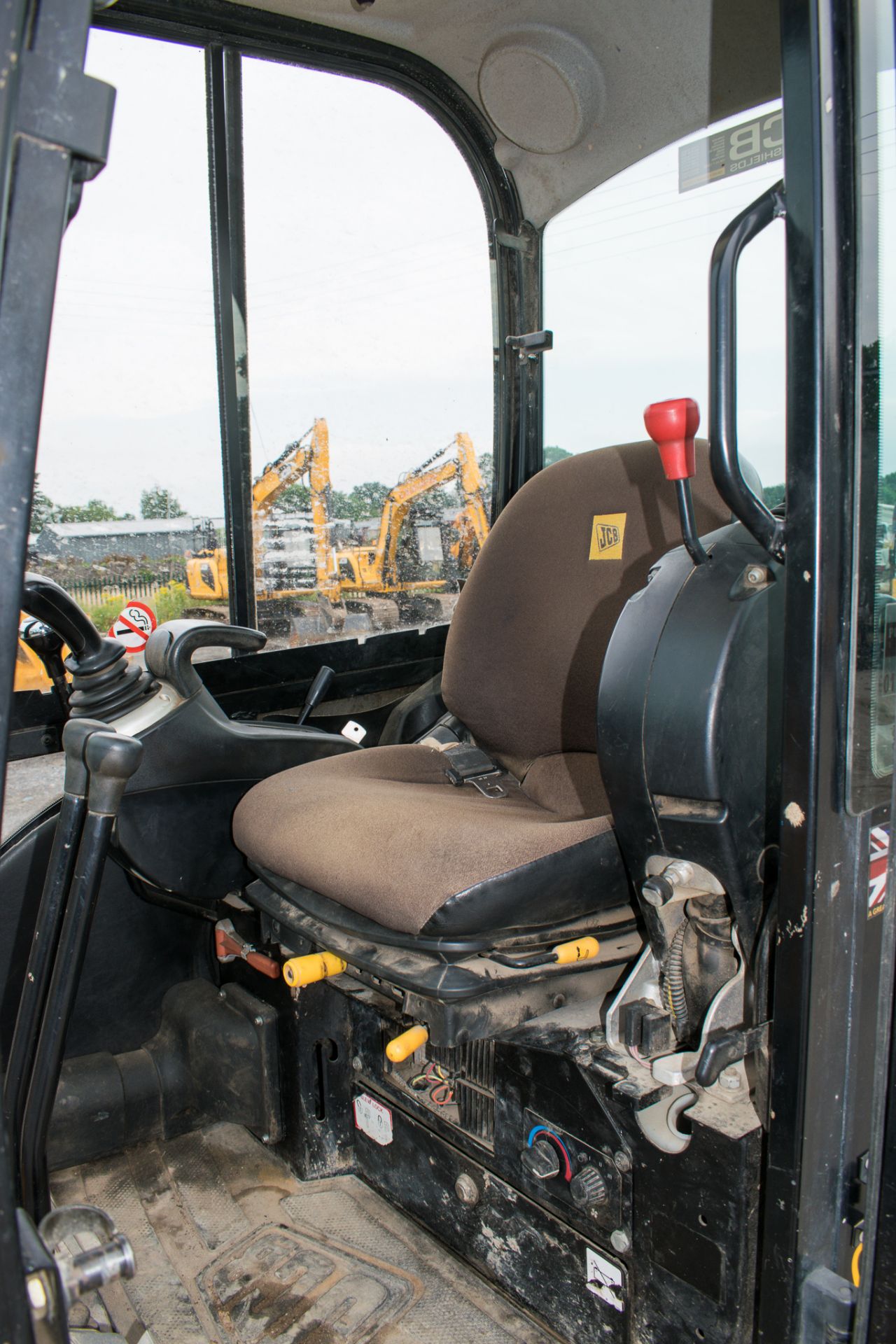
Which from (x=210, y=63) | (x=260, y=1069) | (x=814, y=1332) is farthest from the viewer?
(x=210, y=63)

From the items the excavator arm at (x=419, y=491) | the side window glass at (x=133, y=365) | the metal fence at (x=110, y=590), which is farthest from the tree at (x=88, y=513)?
the excavator arm at (x=419, y=491)

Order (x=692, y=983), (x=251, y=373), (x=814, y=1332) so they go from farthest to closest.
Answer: (x=251, y=373) → (x=692, y=983) → (x=814, y=1332)

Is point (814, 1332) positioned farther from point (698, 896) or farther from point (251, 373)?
point (251, 373)

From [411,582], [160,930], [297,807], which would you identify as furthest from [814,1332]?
[411,582]

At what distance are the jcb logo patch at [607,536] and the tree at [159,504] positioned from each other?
808 mm

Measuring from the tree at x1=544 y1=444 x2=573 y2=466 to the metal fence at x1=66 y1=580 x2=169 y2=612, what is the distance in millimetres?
912

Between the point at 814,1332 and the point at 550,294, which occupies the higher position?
the point at 550,294

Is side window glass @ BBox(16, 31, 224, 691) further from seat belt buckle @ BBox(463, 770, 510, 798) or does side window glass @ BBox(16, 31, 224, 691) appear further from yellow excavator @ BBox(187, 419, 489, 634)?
seat belt buckle @ BBox(463, 770, 510, 798)

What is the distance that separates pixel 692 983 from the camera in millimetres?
1166

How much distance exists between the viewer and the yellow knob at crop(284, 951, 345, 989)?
146cm

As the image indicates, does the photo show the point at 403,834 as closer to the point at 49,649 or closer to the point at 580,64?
the point at 49,649

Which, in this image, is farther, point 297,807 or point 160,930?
point 160,930

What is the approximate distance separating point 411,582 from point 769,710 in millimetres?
1384

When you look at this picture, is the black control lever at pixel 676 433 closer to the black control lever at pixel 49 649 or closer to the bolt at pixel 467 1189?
the bolt at pixel 467 1189
